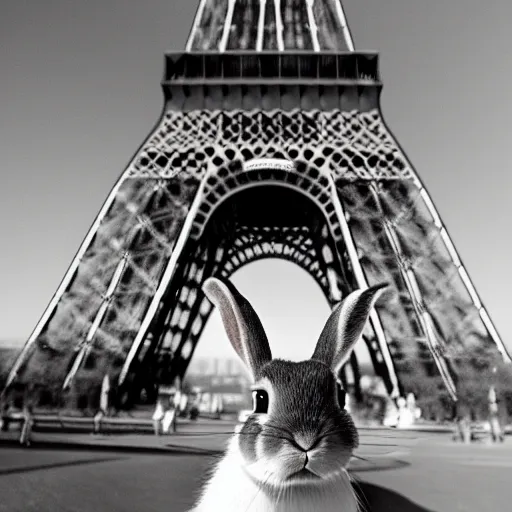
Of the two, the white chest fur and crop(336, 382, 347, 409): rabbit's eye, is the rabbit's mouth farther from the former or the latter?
crop(336, 382, 347, 409): rabbit's eye

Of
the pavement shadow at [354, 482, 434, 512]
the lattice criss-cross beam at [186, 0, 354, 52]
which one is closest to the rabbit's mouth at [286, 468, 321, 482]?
the pavement shadow at [354, 482, 434, 512]

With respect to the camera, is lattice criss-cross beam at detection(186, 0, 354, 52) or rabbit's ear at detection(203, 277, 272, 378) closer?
rabbit's ear at detection(203, 277, 272, 378)

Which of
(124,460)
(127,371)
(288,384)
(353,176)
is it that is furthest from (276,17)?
Result: (288,384)

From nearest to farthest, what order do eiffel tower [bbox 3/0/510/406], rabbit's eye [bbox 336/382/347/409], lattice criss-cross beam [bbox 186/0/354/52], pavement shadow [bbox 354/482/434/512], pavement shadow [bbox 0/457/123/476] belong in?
1. rabbit's eye [bbox 336/382/347/409]
2. pavement shadow [bbox 354/482/434/512]
3. pavement shadow [bbox 0/457/123/476]
4. eiffel tower [bbox 3/0/510/406]
5. lattice criss-cross beam [bbox 186/0/354/52]

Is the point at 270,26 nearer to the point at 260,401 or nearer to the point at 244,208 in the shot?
the point at 244,208

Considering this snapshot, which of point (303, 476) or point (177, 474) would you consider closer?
point (303, 476)

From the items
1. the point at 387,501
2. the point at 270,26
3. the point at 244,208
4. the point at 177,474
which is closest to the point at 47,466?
the point at 177,474

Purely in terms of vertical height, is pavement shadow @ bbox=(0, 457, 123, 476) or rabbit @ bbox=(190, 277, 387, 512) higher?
rabbit @ bbox=(190, 277, 387, 512)
